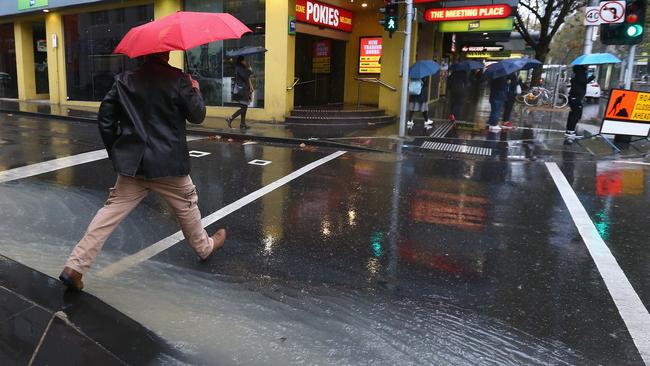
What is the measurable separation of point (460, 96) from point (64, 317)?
46.3 ft

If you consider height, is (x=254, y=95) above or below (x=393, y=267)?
above

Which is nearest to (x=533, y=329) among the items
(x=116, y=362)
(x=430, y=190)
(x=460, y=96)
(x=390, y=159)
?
(x=116, y=362)

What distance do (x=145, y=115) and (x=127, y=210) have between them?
2.46 ft

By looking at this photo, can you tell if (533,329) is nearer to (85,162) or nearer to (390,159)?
(390,159)

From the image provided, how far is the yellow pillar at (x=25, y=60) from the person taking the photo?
2227cm

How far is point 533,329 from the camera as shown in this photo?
3.48 m

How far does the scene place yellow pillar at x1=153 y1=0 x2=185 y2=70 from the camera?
16250 mm

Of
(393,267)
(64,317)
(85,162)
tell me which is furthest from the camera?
(85,162)

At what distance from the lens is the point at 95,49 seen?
19188mm

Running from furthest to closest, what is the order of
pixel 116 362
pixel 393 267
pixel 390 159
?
pixel 390 159, pixel 393 267, pixel 116 362

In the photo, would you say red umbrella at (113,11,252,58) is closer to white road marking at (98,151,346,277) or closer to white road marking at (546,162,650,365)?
white road marking at (98,151,346,277)

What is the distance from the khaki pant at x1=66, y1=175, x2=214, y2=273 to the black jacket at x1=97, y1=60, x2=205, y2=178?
0.62 ft

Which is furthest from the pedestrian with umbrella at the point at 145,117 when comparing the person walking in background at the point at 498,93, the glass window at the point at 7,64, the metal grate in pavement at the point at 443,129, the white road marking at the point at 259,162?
the glass window at the point at 7,64

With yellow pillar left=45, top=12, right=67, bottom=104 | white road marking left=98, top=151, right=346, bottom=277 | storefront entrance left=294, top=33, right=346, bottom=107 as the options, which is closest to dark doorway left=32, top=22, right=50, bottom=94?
yellow pillar left=45, top=12, right=67, bottom=104
